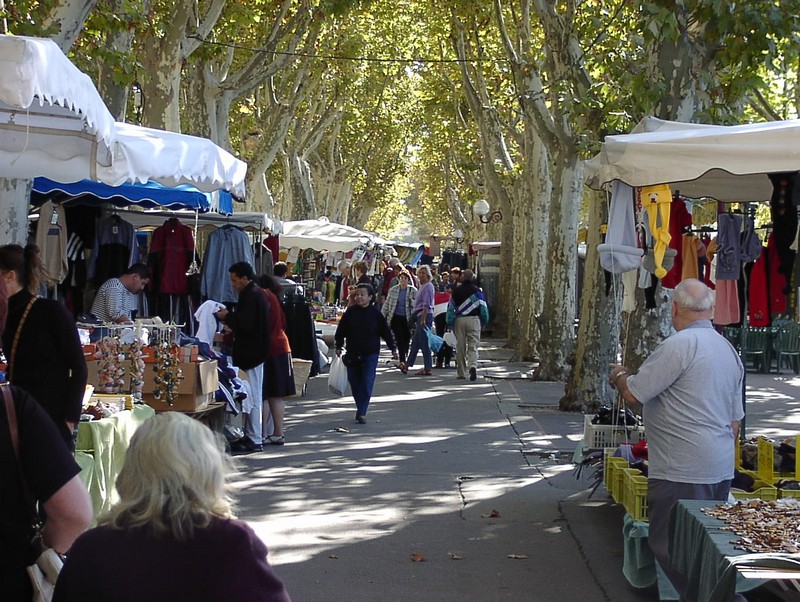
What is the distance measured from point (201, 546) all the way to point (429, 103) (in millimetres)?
31802

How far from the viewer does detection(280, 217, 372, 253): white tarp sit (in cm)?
2422

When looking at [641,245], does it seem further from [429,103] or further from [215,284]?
[429,103]

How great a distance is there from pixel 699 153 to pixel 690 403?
5.24 ft

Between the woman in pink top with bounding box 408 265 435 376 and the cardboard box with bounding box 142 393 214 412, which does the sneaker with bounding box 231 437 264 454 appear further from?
the woman in pink top with bounding box 408 265 435 376

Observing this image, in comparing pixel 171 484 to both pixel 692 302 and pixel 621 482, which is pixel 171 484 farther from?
pixel 621 482

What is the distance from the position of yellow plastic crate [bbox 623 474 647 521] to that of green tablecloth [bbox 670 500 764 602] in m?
1.04

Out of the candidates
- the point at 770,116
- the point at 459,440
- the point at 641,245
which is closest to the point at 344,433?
the point at 459,440

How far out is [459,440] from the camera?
41.9 ft

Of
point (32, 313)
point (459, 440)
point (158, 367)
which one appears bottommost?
point (459, 440)

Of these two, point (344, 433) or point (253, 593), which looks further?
point (344, 433)

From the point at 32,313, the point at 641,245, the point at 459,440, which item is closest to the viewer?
the point at 32,313

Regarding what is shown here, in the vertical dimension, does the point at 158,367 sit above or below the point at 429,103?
below

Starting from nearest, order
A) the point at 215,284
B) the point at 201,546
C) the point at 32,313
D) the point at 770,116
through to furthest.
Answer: the point at 201,546 → the point at 32,313 → the point at 215,284 → the point at 770,116

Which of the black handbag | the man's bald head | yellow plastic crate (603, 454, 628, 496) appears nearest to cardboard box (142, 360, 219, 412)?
yellow plastic crate (603, 454, 628, 496)
